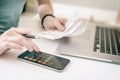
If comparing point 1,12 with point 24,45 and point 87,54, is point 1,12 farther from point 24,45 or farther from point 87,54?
point 87,54

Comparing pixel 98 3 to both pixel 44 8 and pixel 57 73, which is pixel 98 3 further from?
pixel 57 73

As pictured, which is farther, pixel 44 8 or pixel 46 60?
pixel 44 8

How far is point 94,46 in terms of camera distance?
904 mm

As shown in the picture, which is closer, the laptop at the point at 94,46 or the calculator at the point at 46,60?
the calculator at the point at 46,60

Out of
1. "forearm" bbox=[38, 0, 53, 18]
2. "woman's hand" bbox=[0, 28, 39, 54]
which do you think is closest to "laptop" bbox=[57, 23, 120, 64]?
"woman's hand" bbox=[0, 28, 39, 54]

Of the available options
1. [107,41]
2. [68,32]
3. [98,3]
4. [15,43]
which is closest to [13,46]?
[15,43]

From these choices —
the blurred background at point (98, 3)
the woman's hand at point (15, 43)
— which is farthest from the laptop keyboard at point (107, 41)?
the blurred background at point (98, 3)

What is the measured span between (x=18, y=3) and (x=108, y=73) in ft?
1.90

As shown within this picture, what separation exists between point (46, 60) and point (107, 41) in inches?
15.0

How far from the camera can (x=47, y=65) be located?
71cm

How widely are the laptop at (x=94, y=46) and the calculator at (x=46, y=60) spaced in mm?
78

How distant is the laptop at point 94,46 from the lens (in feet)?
2.70

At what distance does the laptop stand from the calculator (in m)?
0.08

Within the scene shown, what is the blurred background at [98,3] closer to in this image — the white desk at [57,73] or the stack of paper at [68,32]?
the stack of paper at [68,32]
